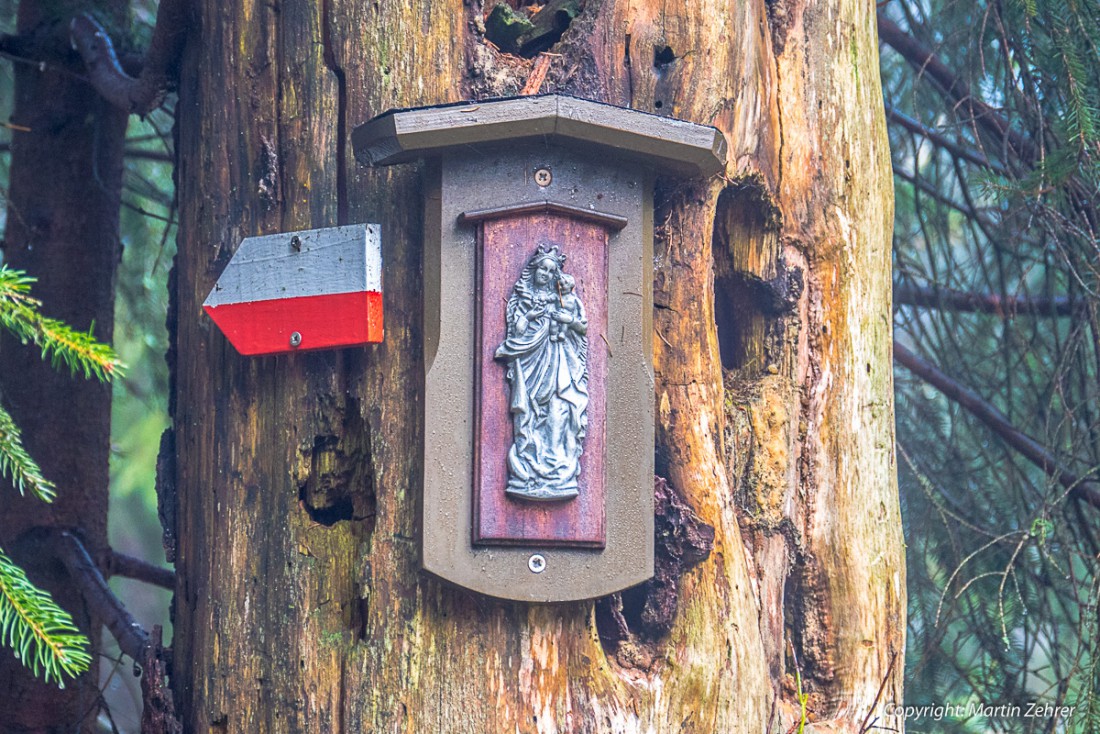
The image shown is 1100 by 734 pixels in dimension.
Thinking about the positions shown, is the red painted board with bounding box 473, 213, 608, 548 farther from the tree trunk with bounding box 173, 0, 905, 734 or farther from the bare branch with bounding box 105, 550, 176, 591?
the bare branch with bounding box 105, 550, 176, 591

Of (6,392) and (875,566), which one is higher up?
(6,392)

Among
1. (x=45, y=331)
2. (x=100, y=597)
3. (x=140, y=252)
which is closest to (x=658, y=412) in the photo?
(x=45, y=331)

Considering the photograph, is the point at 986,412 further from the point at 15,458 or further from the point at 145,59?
the point at 15,458

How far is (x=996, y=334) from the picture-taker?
4.77 m

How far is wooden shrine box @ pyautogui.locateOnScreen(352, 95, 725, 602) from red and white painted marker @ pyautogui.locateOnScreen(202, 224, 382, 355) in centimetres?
13

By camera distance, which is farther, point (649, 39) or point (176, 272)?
point (176, 272)

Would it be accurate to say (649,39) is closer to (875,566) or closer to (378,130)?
(378,130)

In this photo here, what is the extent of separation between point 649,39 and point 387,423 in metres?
1.02

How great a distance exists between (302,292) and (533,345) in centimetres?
50

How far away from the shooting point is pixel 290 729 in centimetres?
262

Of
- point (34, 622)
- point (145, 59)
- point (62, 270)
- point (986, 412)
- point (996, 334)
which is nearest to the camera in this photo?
point (34, 622)

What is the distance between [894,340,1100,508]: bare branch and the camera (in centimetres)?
426

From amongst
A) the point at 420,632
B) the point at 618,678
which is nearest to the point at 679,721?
the point at 618,678

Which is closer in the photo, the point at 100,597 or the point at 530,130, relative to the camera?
the point at 530,130
